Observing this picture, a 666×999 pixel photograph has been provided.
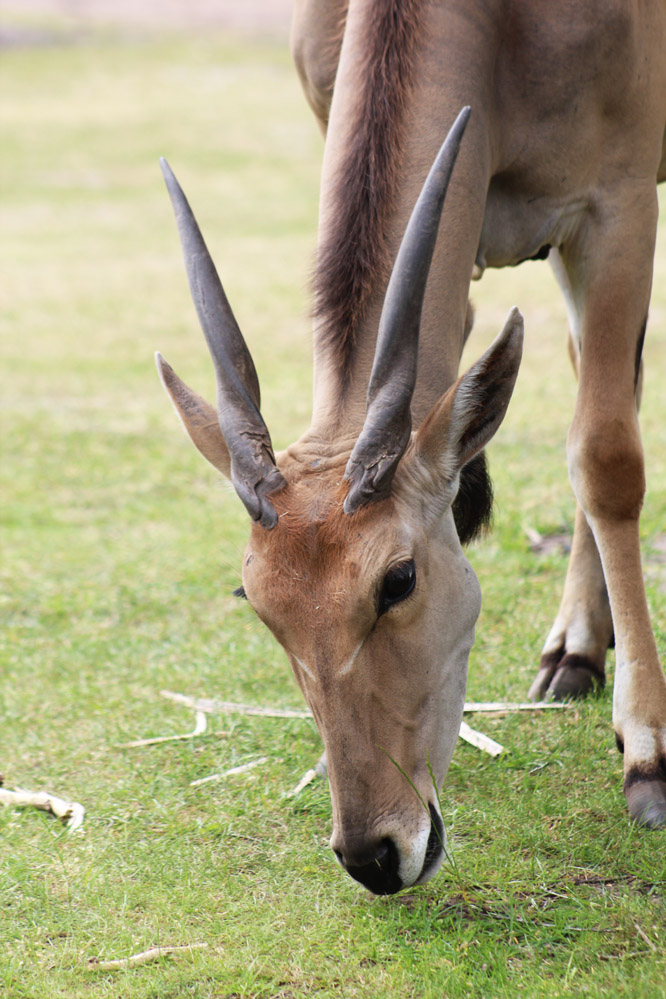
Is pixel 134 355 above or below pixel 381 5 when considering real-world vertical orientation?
below

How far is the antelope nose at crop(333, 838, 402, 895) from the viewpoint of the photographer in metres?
2.68

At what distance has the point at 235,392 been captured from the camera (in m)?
2.99

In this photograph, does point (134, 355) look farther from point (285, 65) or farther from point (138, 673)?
point (285, 65)

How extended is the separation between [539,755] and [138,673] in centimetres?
174

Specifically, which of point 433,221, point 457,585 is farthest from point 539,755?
point 433,221

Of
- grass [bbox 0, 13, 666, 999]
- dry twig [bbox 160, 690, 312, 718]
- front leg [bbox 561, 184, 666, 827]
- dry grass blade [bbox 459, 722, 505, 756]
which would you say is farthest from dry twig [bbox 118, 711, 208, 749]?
front leg [bbox 561, 184, 666, 827]

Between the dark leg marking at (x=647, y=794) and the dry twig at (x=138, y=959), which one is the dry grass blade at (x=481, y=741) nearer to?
the dark leg marking at (x=647, y=794)

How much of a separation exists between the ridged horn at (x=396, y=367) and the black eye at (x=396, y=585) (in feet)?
0.56

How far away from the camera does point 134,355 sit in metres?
11.1

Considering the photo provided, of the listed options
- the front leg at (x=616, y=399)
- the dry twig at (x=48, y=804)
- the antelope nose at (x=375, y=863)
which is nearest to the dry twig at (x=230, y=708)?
the dry twig at (x=48, y=804)

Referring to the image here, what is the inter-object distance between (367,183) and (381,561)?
1184mm

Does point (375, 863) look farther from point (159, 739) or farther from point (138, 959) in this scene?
point (159, 739)

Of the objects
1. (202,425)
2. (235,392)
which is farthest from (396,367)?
(202,425)

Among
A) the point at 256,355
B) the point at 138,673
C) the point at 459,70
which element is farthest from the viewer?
the point at 256,355
